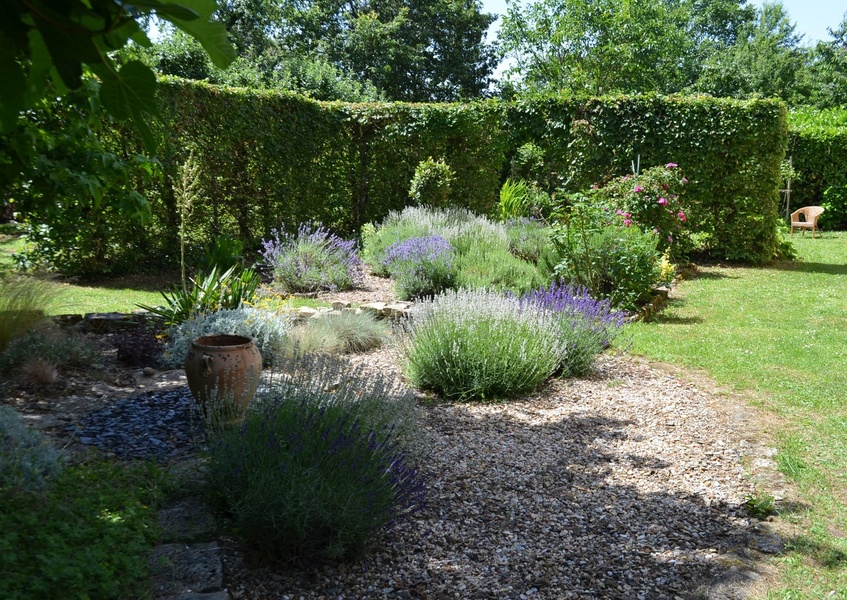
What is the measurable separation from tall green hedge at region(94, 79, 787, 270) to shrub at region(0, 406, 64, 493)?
7.25m

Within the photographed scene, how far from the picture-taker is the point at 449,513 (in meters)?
3.09

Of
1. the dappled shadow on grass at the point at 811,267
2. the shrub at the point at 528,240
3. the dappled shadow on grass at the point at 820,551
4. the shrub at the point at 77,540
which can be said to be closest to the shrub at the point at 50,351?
the shrub at the point at 77,540

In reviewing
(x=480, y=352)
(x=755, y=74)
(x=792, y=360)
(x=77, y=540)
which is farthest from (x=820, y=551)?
(x=755, y=74)

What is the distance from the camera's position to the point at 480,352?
15.7 feet

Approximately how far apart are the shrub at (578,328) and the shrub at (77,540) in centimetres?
343

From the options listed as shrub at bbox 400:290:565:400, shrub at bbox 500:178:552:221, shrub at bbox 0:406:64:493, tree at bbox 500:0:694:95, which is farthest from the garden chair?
shrub at bbox 0:406:64:493

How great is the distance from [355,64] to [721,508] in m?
26.5

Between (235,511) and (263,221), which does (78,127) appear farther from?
(263,221)

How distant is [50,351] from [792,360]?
236 inches

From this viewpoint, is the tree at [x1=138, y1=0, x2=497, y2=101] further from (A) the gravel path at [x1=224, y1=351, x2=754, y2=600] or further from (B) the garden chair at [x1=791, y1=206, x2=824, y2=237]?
(A) the gravel path at [x1=224, y1=351, x2=754, y2=600]

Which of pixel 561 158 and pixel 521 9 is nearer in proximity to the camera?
pixel 561 158

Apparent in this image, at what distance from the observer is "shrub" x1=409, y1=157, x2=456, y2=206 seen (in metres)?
11.2

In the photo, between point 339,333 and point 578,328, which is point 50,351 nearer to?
point 339,333

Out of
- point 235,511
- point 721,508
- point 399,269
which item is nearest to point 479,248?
point 399,269
